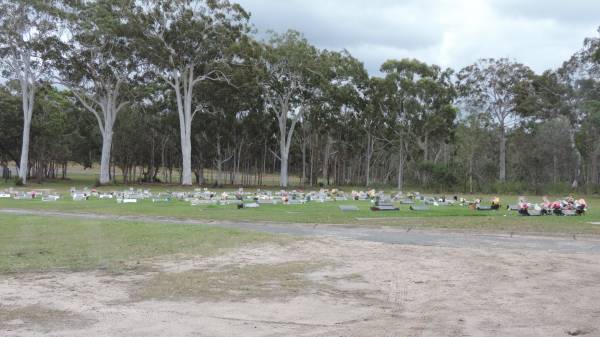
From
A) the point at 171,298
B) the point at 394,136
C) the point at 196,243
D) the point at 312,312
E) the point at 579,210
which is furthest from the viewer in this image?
the point at 394,136

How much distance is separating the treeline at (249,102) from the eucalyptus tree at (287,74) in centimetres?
13

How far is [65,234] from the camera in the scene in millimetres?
13383

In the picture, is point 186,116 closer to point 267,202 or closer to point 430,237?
point 267,202

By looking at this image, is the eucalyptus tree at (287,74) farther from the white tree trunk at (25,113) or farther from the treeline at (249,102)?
the white tree trunk at (25,113)

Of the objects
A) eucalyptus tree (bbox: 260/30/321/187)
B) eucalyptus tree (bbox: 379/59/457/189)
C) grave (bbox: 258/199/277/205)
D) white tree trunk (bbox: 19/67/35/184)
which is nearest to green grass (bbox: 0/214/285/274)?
grave (bbox: 258/199/277/205)

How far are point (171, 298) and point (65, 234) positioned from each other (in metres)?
7.30

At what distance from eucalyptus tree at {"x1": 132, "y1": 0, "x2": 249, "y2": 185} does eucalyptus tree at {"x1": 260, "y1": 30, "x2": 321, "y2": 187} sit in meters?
4.25

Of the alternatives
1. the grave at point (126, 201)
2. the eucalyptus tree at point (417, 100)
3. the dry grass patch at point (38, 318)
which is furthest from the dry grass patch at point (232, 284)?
the eucalyptus tree at point (417, 100)

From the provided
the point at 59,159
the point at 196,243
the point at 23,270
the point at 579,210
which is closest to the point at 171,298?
the point at 23,270

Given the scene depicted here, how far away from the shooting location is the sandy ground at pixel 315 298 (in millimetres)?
5934

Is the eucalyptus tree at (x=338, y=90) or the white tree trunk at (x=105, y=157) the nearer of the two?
the white tree trunk at (x=105, y=157)

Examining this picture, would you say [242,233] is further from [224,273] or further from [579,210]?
[579,210]

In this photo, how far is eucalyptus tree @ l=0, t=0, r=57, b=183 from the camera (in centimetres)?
4244

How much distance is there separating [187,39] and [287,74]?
1078 cm
